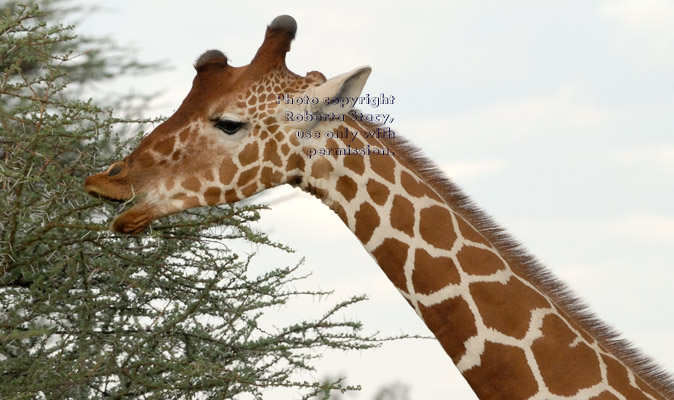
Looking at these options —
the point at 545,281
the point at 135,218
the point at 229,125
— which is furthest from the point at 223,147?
the point at 545,281

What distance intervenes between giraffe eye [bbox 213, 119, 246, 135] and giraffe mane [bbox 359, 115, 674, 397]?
72 cm

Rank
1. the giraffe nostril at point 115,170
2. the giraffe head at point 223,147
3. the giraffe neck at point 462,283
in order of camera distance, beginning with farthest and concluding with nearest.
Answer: the giraffe nostril at point 115,170, the giraffe head at point 223,147, the giraffe neck at point 462,283

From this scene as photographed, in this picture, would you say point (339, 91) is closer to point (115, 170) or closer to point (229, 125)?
point (229, 125)

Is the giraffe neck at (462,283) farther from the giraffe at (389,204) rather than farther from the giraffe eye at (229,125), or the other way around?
the giraffe eye at (229,125)

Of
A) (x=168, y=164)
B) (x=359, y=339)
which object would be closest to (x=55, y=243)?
(x=168, y=164)

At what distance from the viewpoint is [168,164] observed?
5406mm

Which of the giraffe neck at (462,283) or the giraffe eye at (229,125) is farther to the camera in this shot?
the giraffe eye at (229,125)

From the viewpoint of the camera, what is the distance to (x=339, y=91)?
17.1 feet

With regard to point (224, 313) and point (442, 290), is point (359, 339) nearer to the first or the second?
point (224, 313)

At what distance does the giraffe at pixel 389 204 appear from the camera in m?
4.97

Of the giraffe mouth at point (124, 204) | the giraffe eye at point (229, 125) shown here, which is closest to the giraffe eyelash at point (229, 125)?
the giraffe eye at point (229, 125)

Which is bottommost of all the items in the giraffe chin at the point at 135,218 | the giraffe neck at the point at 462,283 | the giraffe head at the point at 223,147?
the giraffe neck at the point at 462,283

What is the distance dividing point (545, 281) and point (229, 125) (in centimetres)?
204

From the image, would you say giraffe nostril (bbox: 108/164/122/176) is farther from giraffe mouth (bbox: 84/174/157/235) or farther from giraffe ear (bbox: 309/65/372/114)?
giraffe ear (bbox: 309/65/372/114)
